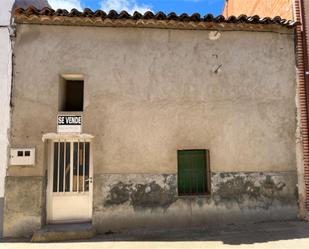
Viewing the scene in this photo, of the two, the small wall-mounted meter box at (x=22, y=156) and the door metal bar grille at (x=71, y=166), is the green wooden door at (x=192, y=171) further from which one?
the small wall-mounted meter box at (x=22, y=156)

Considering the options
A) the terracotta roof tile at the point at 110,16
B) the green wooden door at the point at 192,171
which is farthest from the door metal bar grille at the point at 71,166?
the terracotta roof tile at the point at 110,16

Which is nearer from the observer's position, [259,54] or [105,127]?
[105,127]

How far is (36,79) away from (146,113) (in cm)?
270

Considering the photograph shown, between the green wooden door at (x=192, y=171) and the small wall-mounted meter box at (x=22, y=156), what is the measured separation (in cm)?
344

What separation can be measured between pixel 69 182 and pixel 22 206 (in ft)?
3.70

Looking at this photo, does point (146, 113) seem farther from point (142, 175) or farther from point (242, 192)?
point (242, 192)

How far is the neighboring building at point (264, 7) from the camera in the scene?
808 centimetres

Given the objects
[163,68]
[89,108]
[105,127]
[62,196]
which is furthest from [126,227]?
[163,68]

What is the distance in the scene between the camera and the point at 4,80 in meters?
6.89

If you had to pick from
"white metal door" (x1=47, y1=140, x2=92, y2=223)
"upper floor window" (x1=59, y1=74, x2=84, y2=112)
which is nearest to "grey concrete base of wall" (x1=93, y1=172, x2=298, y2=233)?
"white metal door" (x1=47, y1=140, x2=92, y2=223)

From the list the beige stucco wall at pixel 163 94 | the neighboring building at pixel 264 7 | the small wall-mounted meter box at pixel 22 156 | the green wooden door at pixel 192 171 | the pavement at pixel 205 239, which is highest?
the neighboring building at pixel 264 7

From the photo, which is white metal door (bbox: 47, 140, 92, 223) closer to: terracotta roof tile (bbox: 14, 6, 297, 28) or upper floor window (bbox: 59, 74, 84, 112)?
upper floor window (bbox: 59, 74, 84, 112)

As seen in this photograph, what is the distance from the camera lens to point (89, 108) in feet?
23.0

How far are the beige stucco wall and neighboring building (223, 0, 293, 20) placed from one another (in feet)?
3.17
